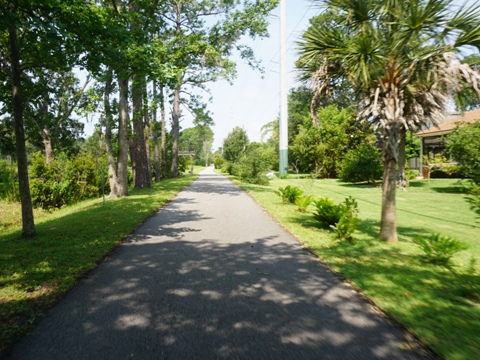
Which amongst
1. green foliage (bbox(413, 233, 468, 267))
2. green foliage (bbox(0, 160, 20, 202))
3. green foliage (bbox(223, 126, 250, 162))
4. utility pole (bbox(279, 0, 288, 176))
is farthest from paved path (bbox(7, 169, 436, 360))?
green foliage (bbox(223, 126, 250, 162))

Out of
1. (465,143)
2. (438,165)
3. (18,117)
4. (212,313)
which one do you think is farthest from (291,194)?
(438,165)

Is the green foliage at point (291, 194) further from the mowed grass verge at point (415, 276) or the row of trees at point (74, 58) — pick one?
the row of trees at point (74, 58)

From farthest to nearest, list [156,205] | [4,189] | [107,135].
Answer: [107,135]
[4,189]
[156,205]

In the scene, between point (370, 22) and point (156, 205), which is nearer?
point (370, 22)

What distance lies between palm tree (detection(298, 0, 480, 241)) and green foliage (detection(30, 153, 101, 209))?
11.5 meters

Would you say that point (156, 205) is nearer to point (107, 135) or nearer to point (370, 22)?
point (107, 135)

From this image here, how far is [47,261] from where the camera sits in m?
5.16

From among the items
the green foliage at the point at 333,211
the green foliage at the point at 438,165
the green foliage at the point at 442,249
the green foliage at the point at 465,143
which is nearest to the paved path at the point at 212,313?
the green foliage at the point at 442,249

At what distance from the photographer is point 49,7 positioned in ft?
18.4

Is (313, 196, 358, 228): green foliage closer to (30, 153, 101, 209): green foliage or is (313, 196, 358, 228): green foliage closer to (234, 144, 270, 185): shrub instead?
(30, 153, 101, 209): green foliage

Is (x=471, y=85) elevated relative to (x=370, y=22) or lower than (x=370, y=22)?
lower

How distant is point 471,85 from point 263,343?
6028mm

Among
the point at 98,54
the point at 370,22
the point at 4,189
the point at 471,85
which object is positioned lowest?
the point at 4,189

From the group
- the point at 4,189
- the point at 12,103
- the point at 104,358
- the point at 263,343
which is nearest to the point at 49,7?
the point at 12,103
